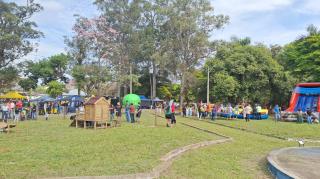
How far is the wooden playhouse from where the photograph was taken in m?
24.1

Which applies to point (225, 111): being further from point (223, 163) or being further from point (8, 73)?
point (223, 163)

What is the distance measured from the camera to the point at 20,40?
41469 millimetres

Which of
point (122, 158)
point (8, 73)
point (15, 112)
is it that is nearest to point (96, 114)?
point (15, 112)

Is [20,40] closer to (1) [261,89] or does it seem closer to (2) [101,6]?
(2) [101,6]

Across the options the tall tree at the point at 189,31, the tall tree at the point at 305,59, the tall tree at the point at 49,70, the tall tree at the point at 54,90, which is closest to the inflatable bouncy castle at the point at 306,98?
the tall tree at the point at 305,59

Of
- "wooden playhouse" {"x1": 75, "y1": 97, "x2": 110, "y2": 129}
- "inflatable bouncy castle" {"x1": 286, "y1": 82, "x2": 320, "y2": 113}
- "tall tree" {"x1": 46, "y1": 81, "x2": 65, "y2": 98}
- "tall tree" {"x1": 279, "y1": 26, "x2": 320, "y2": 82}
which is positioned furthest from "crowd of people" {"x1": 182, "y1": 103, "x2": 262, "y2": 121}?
"tall tree" {"x1": 46, "y1": 81, "x2": 65, "y2": 98}

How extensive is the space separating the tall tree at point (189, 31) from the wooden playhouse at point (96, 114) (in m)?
30.9

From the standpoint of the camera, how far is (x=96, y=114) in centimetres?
2409

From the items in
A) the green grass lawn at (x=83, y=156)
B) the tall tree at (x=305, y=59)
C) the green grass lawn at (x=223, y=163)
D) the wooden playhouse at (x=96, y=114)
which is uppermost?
the tall tree at (x=305, y=59)

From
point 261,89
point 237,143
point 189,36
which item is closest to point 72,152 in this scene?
point 237,143

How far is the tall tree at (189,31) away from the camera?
54094 millimetres

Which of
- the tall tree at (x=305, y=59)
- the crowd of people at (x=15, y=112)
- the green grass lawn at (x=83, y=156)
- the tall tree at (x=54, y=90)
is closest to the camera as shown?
the green grass lawn at (x=83, y=156)

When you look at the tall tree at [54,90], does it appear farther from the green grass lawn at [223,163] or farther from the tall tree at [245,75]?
the green grass lawn at [223,163]

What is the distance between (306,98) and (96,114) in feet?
71.3
